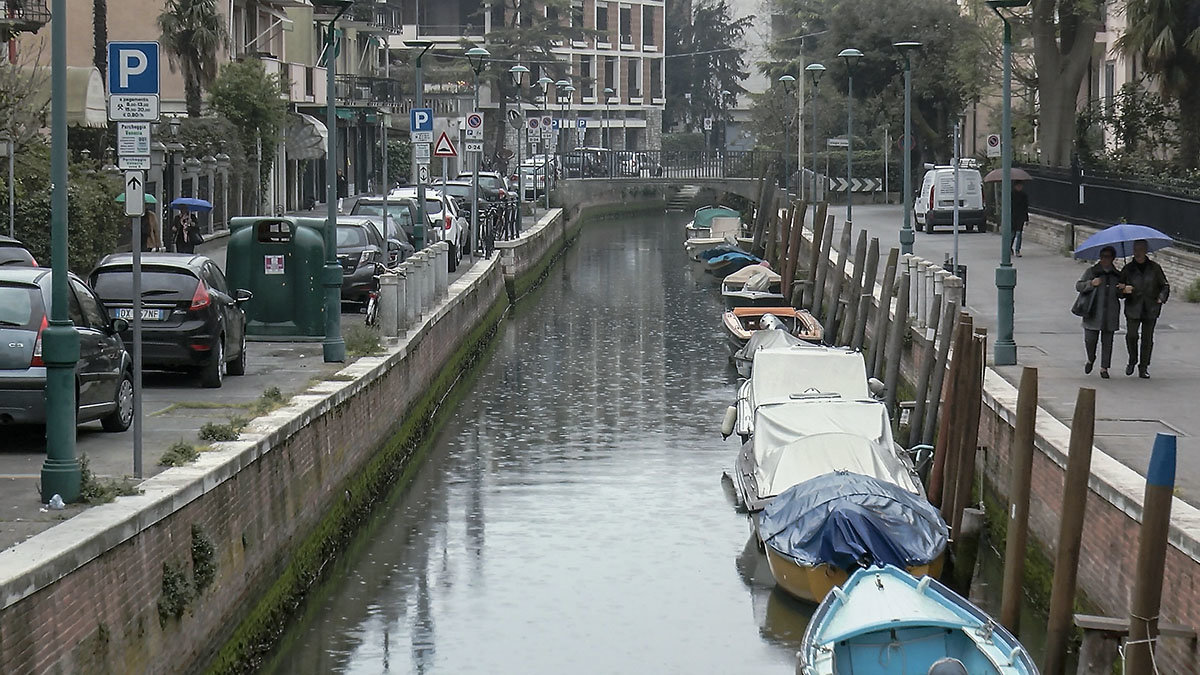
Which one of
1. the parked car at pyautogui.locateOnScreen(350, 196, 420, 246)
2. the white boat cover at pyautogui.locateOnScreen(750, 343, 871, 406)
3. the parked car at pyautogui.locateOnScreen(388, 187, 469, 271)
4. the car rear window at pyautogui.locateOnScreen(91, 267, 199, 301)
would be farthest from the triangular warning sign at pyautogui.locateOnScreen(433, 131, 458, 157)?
the car rear window at pyautogui.locateOnScreen(91, 267, 199, 301)

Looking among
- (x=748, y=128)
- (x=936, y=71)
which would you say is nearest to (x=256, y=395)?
(x=936, y=71)

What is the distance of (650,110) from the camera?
391 feet

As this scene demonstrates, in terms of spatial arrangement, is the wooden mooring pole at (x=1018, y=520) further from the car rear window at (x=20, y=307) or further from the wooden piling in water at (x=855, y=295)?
the wooden piling in water at (x=855, y=295)

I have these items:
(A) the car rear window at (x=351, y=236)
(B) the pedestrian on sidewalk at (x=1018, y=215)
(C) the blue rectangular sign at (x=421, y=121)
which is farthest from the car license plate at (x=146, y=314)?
(B) the pedestrian on sidewalk at (x=1018, y=215)

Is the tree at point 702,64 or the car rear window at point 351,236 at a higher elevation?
the tree at point 702,64

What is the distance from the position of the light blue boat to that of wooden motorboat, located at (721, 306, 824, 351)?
18.4 m

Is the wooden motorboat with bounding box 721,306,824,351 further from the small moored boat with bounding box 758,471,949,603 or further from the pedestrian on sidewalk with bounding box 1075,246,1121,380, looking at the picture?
the small moored boat with bounding box 758,471,949,603

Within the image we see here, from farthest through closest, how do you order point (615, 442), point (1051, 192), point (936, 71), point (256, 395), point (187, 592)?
point (936, 71) → point (1051, 192) → point (615, 442) → point (256, 395) → point (187, 592)

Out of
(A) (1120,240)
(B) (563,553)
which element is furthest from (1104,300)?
(B) (563,553)

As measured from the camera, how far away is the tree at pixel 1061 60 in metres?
45.6

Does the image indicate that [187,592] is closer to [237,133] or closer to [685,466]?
[685,466]

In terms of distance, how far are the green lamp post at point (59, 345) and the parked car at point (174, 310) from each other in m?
7.59

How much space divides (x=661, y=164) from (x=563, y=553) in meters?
67.0

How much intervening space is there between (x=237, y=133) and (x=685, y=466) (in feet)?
98.5
